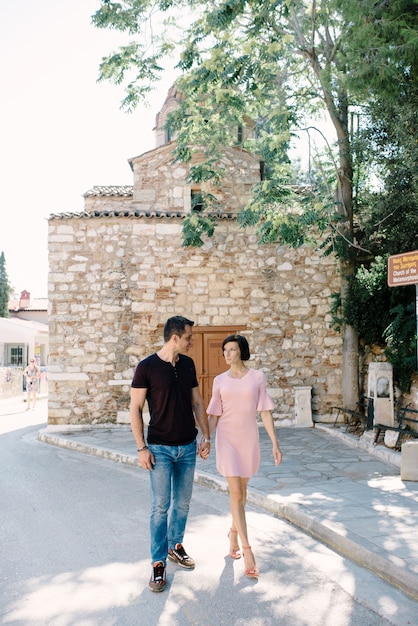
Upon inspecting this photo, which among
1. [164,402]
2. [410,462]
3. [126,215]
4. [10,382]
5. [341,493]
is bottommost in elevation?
[341,493]

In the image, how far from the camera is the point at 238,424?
4.20m

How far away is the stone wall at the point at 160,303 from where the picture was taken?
12.1m

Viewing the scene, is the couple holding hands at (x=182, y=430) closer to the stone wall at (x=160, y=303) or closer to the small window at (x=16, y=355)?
the stone wall at (x=160, y=303)

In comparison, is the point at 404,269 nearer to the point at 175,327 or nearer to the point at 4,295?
the point at 175,327

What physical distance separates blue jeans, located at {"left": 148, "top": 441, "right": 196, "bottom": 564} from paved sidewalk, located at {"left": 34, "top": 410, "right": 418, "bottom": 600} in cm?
149

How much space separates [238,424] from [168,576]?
1.19 meters

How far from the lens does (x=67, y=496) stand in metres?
6.52

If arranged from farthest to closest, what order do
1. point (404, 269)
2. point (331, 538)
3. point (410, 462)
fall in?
point (410, 462)
point (404, 269)
point (331, 538)

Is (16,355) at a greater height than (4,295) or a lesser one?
lesser

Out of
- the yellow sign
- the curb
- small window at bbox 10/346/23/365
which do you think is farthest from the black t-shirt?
small window at bbox 10/346/23/365

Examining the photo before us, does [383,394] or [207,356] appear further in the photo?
[207,356]

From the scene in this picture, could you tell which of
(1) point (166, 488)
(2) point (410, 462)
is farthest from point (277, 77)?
(1) point (166, 488)

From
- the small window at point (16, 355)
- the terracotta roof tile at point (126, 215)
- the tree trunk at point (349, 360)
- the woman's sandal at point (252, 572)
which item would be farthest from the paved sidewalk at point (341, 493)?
the small window at point (16, 355)

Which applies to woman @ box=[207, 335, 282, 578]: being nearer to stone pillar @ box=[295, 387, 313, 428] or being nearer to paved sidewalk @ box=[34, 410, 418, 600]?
paved sidewalk @ box=[34, 410, 418, 600]
